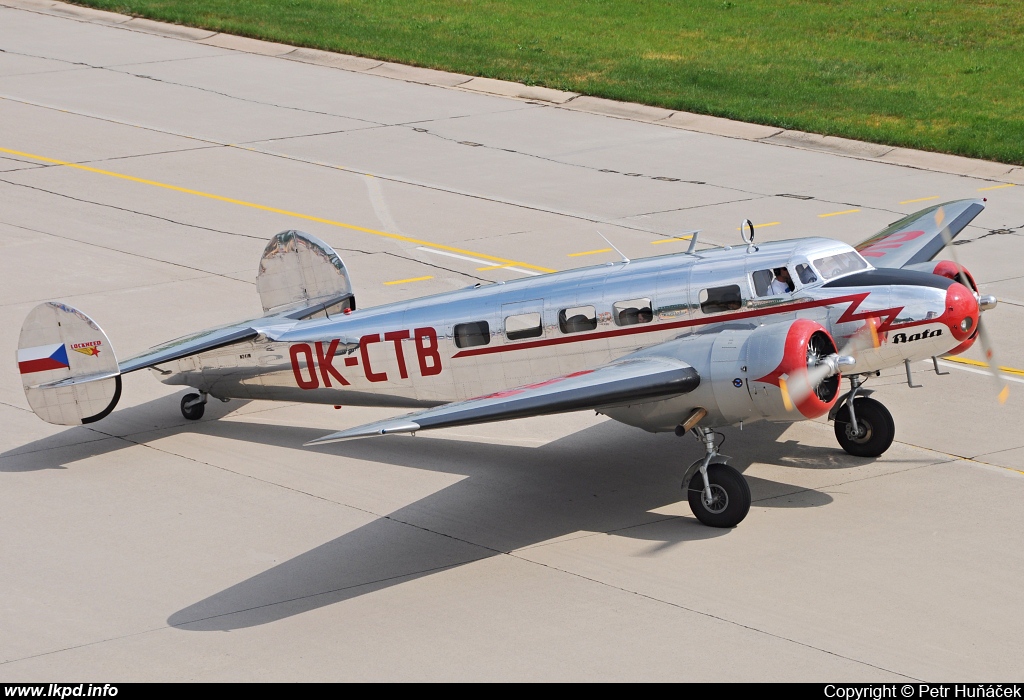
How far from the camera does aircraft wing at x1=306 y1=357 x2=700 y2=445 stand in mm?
14641

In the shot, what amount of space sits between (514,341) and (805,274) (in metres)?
3.88

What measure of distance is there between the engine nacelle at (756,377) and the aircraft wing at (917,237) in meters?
4.63

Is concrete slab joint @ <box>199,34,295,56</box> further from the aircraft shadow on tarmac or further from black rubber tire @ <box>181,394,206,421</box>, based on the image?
black rubber tire @ <box>181,394,206,421</box>

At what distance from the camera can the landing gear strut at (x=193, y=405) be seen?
19.7 metres

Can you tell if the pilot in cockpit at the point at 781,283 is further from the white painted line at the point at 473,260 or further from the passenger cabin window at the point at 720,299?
the white painted line at the point at 473,260

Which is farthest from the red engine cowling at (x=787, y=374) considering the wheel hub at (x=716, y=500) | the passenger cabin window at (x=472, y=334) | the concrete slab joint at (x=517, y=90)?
the concrete slab joint at (x=517, y=90)

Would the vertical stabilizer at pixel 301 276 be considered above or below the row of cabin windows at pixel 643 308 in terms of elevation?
above

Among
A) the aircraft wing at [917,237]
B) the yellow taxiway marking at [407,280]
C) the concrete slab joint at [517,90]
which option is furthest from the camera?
the concrete slab joint at [517,90]

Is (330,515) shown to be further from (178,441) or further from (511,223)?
(511,223)

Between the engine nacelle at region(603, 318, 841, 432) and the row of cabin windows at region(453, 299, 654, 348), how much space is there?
1.03m

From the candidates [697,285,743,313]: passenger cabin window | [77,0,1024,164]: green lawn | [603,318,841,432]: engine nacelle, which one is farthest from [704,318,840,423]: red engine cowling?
[77,0,1024,164]: green lawn

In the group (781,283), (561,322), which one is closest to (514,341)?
(561,322)

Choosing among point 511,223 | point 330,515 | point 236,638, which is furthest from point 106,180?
point 236,638

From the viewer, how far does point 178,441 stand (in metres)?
19.1
